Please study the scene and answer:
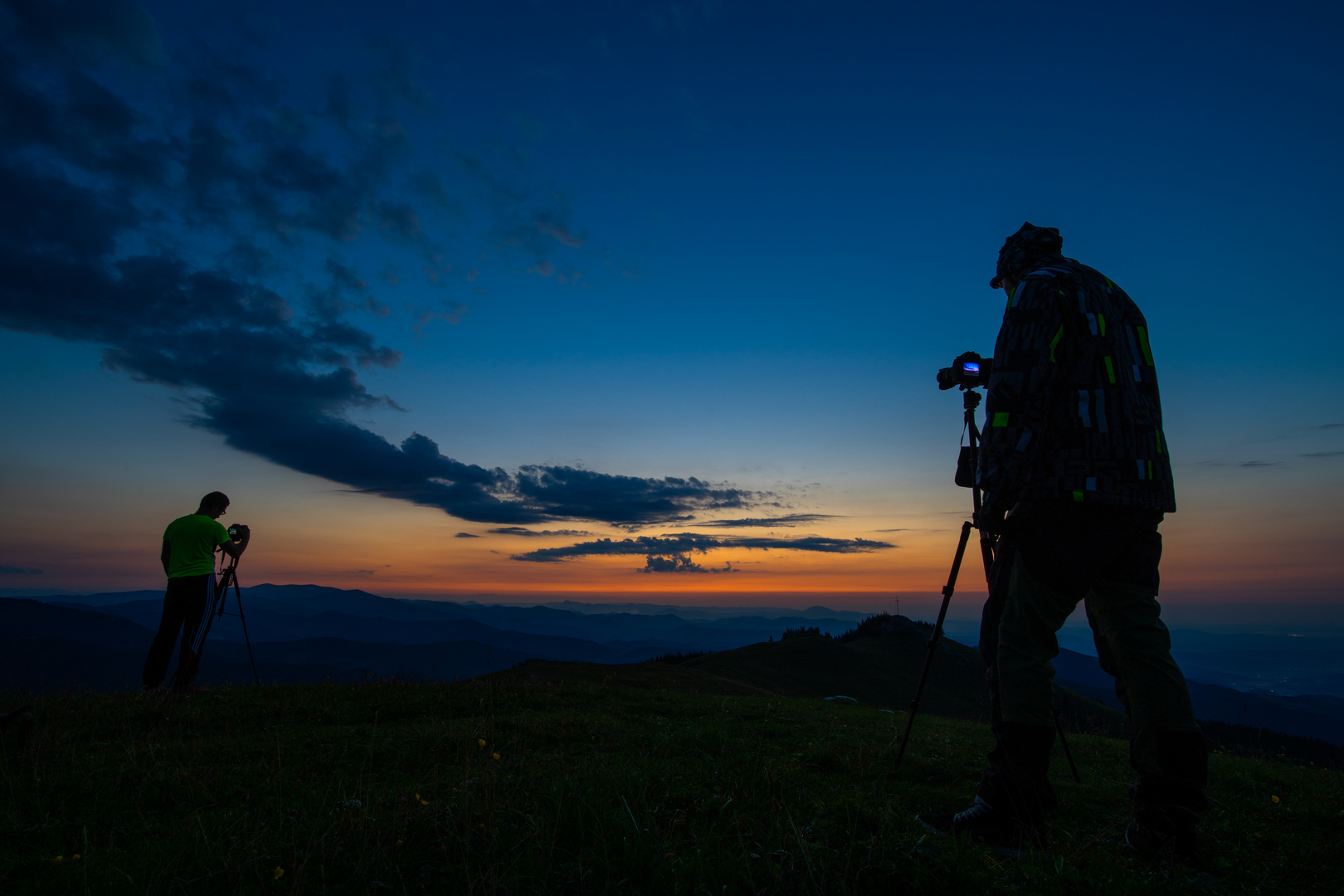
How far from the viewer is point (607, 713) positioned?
22.7 ft

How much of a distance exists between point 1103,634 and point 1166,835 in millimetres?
916

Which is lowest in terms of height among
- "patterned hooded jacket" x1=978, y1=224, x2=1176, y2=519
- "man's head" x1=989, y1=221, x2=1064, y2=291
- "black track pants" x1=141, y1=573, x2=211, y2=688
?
"black track pants" x1=141, y1=573, x2=211, y2=688

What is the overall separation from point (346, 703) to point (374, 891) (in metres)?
5.44

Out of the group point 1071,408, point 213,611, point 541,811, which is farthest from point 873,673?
point 541,811

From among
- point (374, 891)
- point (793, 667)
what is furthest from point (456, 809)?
point (793, 667)

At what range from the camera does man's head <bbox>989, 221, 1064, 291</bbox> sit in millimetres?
3840

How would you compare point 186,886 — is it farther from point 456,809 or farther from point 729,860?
point 729,860

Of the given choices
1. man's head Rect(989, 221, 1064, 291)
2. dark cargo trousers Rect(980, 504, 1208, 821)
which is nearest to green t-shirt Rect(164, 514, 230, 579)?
dark cargo trousers Rect(980, 504, 1208, 821)

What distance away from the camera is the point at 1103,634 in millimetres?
3287

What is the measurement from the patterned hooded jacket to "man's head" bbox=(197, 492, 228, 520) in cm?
920

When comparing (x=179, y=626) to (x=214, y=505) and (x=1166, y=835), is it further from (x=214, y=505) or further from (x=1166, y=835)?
(x=1166, y=835)

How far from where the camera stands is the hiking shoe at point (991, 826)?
9.36ft

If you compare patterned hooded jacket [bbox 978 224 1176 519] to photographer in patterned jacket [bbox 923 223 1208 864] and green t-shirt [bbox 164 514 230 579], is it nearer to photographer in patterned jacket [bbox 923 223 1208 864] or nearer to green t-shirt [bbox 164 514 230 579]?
photographer in patterned jacket [bbox 923 223 1208 864]

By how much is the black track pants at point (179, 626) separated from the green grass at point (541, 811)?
115 centimetres
